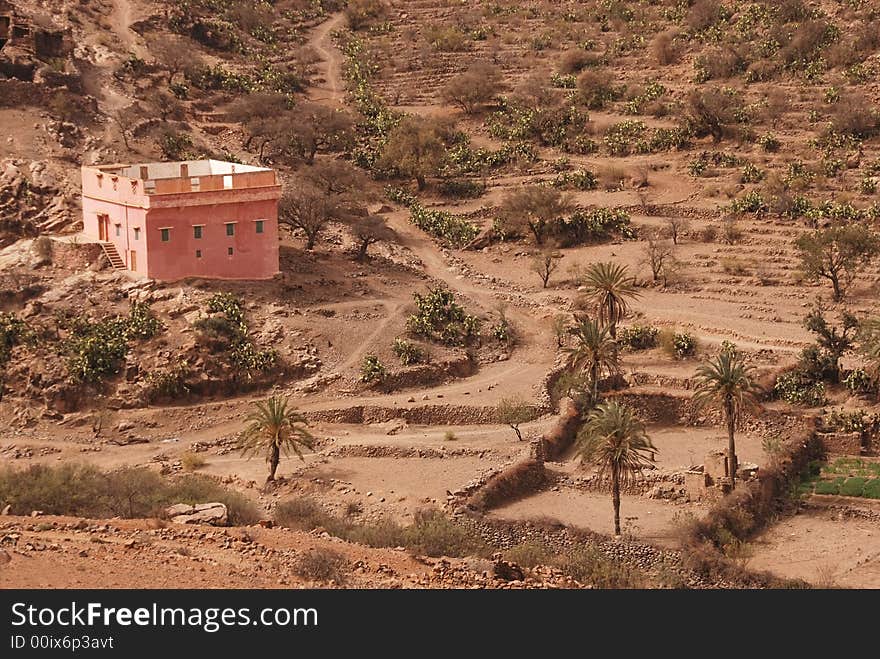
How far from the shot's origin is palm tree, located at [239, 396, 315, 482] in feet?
125

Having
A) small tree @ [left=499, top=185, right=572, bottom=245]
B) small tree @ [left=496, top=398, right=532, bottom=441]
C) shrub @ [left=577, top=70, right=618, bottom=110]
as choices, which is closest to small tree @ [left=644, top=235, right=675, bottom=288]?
small tree @ [left=499, top=185, right=572, bottom=245]

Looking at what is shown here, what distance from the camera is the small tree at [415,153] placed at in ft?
212

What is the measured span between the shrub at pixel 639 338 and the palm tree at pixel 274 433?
40.2 ft

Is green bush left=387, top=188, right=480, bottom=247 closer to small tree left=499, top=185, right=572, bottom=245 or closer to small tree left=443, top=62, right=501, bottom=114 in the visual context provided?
small tree left=499, top=185, right=572, bottom=245

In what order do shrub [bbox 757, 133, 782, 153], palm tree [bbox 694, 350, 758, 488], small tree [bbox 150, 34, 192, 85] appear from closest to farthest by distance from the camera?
palm tree [bbox 694, 350, 758, 488] → shrub [bbox 757, 133, 782, 153] → small tree [bbox 150, 34, 192, 85]

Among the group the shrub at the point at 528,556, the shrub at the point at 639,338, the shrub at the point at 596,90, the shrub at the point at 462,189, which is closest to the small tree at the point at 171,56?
the shrub at the point at 462,189

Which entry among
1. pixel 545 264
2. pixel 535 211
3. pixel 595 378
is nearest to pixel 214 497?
pixel 595 378

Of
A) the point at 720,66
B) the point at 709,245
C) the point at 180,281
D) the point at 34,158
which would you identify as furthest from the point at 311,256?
the point at 720,66

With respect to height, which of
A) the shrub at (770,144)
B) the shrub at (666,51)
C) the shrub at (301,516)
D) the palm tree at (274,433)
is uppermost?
the shrub at (666,51)

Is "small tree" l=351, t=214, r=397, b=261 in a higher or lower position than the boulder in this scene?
higher

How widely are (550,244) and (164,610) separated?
132ft

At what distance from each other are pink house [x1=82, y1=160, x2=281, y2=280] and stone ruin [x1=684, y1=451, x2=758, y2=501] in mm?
16065

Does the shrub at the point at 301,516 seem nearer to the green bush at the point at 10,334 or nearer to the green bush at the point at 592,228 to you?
the green bush at the point at 10,334

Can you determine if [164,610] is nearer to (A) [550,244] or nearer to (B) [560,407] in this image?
(B) [560,407]
